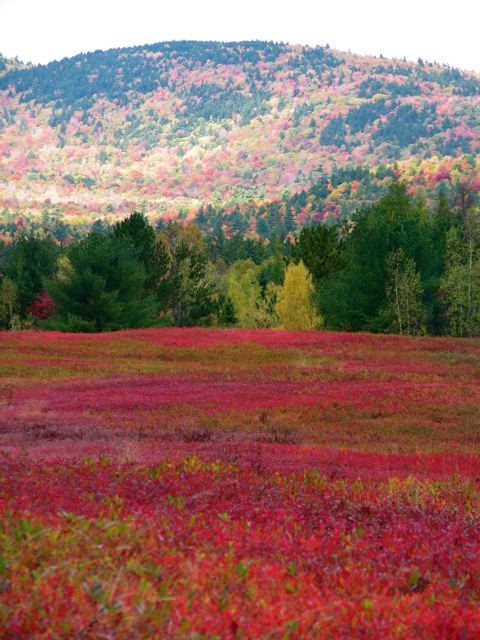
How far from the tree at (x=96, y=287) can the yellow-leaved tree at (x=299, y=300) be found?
16610mm

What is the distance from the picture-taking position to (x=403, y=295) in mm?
59562

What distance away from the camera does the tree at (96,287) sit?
59594 mm

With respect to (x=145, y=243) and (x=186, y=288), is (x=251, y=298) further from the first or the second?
(x=145, y=243)

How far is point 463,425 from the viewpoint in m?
21.1

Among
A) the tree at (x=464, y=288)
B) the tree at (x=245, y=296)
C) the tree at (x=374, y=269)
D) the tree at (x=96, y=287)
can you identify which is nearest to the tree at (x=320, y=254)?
the tree at (x=245, y=296)

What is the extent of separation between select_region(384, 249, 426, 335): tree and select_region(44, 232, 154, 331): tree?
67.8ft

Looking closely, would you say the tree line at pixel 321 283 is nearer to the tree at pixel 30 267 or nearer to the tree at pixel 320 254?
the tree at pixel 320 254

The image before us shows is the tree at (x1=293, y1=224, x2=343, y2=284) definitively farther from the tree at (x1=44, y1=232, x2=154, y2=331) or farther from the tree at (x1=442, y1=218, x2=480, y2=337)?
the tree at (x1=44, y1=232, x2=154, y2=331)

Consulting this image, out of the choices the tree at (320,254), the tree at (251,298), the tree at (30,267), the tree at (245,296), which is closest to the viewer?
the tree at (320,254)

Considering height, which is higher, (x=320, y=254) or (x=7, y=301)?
(x=320, y=254)

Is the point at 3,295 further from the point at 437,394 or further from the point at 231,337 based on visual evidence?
the point at 437,394

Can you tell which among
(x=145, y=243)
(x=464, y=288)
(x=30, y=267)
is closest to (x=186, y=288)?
(x=145, y=243)

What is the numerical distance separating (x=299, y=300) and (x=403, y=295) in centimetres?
1611

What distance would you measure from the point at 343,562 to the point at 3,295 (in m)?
84.1
